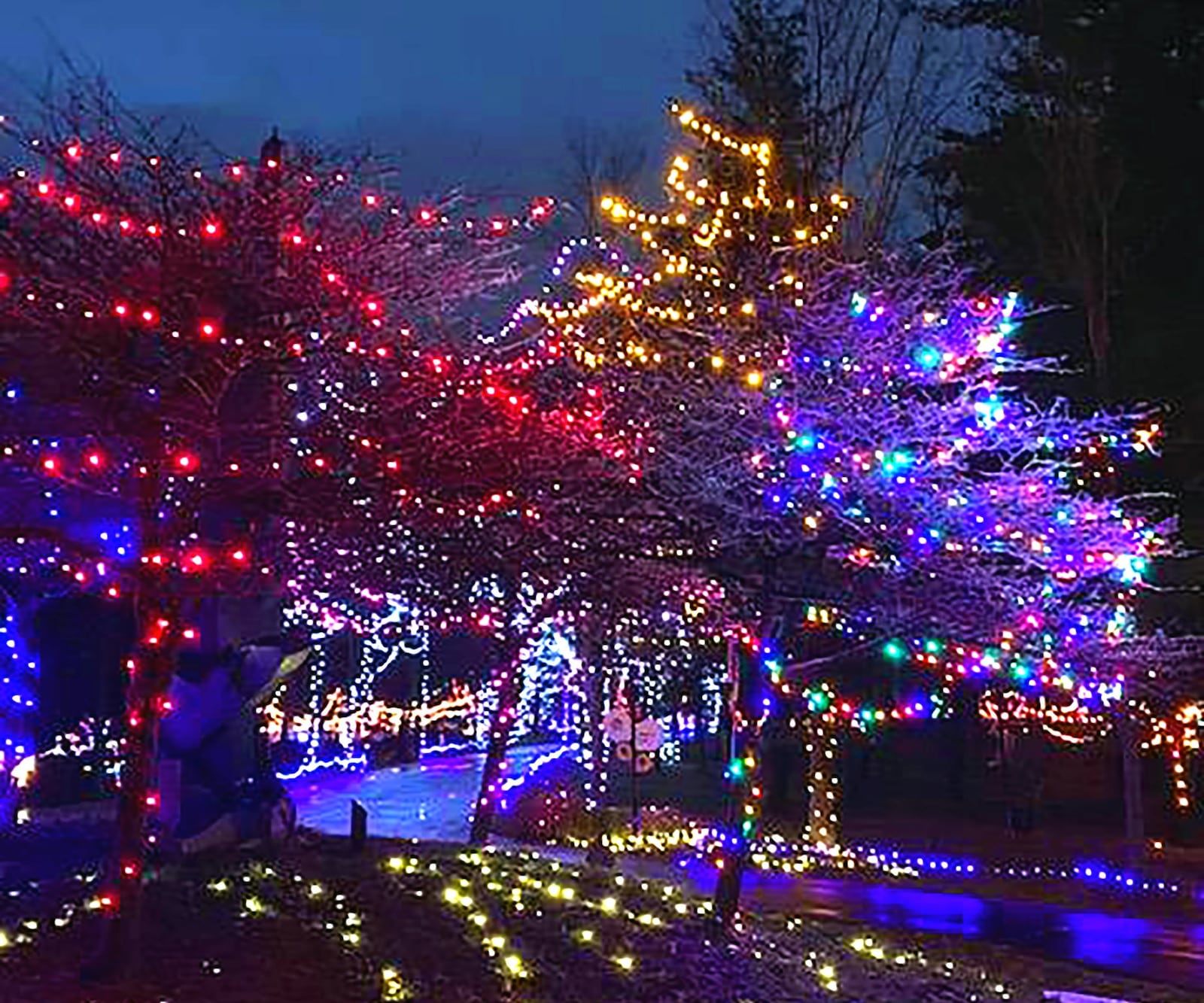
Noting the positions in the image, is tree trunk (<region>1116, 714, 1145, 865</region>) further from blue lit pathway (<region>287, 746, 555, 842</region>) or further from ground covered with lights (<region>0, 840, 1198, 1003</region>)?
blue lit pathway (<region>287, 746, 555, 842</region>)

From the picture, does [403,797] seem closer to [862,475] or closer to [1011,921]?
[1011,921]

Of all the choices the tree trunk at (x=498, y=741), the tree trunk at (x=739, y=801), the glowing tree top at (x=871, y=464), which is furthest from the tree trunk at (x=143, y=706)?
the tree trunk at (x=498, y=741)

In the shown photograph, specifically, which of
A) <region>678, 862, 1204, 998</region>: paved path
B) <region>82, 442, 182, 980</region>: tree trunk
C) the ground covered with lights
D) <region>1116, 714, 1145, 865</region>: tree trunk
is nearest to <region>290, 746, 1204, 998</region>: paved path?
<region>678, 862, 1204, 998</region>: paved path

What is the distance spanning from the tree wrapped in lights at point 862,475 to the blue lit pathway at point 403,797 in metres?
10.1

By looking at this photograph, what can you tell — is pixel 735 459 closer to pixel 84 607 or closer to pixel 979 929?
pixel 979 929

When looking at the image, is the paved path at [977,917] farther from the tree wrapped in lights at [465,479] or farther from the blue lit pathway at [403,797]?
the tree wrapped in lights at [465,479]

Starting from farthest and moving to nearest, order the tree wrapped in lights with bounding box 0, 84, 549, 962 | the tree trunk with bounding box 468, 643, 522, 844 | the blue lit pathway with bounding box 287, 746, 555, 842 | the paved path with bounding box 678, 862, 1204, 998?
the blue lit pathway with bounding box 287, 746, 555, 842, the tree trunk with bounding box 468, 643, 522, 844, the paved path with bounding box 678, 862, 1204, 998, the tree wrapped in lights with bounding box 0, 84, 549, 962

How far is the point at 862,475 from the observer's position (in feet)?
37.4

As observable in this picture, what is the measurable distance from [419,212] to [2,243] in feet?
8.22

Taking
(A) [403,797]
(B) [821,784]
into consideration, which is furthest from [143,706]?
(A) [403,797]

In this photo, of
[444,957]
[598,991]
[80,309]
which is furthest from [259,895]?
[80,309]

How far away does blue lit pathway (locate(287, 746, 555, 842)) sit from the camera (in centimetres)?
2511

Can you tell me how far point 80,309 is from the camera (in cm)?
786

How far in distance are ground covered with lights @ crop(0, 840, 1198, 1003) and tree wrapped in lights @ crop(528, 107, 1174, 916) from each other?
4.20ft
